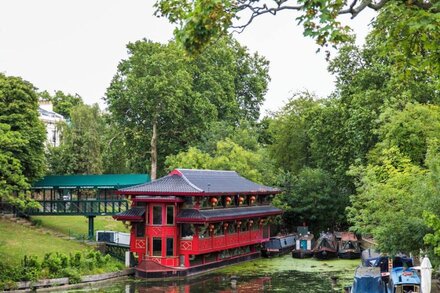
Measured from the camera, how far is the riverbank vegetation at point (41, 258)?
28500 millimetres

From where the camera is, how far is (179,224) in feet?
113

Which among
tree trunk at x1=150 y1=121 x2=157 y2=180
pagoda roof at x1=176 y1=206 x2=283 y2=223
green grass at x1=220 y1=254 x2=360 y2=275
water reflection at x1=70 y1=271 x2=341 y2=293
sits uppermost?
tree trunk at x1=150 y1=121 x2=157 y2=180

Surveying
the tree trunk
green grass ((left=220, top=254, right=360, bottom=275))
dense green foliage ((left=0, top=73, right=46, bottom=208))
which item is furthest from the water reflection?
the tree trunk

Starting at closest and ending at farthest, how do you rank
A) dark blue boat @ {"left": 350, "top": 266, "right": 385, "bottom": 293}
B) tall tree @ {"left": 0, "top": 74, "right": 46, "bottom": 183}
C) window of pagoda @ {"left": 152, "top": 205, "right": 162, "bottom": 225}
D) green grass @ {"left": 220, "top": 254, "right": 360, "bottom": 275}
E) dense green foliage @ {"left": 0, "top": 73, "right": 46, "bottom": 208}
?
dark blue boat @ {"left": 350, "top": 266, "right": 385, "bottom": 293} → window of pagoda @ {"left": 152, "top": 205, "right": 162, "bottom": 225} → green grass @ {"left": 220, "top": 254, "right": 360, "bottom": 275} → dense green foliage @ {"left": 0, "top": 73, "right": 46, "bottom": 208} → tall tree @ {"left": 0, "top": 74, "right": 46, "bottom": 183}

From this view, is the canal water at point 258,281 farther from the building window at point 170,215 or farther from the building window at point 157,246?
the building window at point 170,215

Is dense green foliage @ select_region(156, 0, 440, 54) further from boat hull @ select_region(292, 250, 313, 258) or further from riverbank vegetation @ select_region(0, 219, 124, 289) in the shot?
boat hull @ select_region(292, 250, 313, 258)

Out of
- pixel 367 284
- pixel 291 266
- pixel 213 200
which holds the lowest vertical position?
pixel 291 266

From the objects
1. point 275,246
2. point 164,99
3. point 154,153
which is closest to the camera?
point 275,246

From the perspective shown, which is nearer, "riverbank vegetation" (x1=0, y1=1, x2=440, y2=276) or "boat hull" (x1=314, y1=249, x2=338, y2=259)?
"riverbank vegetation" (x1=0, y1=1, x2=440, y2=276)

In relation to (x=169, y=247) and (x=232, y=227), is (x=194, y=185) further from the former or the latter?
(x=232, y=227)

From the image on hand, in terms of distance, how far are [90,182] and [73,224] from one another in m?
5.25

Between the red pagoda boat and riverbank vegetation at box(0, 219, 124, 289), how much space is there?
2.07m

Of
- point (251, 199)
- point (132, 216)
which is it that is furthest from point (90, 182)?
point (251, 199)

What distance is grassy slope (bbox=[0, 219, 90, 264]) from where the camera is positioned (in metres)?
31.8
